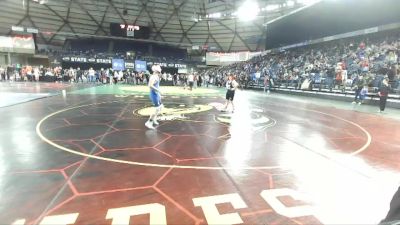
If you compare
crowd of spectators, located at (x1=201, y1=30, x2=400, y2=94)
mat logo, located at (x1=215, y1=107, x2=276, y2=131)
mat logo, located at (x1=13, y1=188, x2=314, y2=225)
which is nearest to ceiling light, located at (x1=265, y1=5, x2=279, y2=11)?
crowd of spectators, located at (x1=201, y1=30, x2=400, y2=94)

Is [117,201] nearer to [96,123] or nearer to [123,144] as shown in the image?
[123,144]

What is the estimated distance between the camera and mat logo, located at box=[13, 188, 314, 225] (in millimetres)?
3127

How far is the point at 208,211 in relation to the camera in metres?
3.38

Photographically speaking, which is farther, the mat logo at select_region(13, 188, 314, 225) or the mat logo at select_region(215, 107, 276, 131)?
the mat logo at select_region(215, 107, 276, 131)

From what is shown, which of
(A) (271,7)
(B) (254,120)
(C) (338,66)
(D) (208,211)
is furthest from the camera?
(A) (271,7)

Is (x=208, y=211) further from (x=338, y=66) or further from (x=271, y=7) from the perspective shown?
(x=271, y=7)

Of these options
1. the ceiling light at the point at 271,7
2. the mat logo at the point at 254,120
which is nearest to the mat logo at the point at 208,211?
the mat logo at the point at 254,120

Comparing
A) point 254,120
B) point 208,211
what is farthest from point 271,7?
point 208,211

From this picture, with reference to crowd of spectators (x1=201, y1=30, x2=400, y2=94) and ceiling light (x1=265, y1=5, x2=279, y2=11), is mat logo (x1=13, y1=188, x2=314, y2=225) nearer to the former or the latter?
crowd of spectators (x1=201, y1=30, x2=400, y2=94)

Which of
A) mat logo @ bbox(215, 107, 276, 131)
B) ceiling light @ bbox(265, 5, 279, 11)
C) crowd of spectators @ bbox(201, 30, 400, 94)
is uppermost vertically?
ceiling light @ bbox(265, 5, 279, 11)

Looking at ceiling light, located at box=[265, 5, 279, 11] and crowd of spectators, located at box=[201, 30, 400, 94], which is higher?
ceiling light, located at box=[265, 5, 279, 11]

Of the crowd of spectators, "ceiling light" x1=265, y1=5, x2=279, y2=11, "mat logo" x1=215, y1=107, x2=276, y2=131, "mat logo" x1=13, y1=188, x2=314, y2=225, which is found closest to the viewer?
"mat logo" x1=13, y1=188, x2=314, y2=225

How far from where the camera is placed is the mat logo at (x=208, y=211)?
3.13 meters

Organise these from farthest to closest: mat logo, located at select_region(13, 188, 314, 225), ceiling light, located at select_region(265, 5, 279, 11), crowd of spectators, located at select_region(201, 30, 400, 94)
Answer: ceiling light, located at select_region(265, 5, 279, 11) → crowd of spectators, located at select_region(201, 30, 400, 94) → mat logo, located at select_region(13, 188, 314, 225)
